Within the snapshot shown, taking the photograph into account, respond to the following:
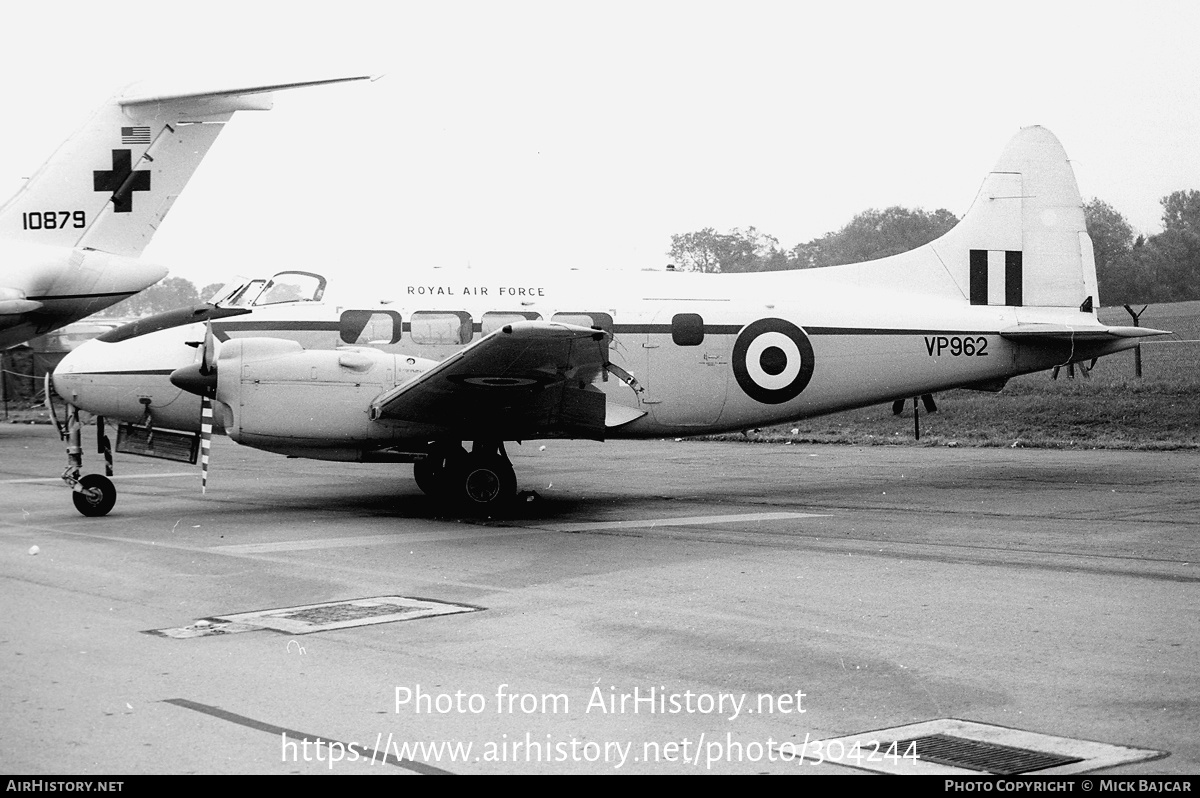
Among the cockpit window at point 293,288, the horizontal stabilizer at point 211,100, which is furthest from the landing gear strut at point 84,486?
the horizontal stabilizer at point 211,100

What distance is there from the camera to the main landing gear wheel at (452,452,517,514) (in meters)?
14.7

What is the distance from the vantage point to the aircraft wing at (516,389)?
41.9 ft

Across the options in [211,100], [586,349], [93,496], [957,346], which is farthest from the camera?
[211,100]

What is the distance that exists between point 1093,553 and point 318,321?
30.3 feet

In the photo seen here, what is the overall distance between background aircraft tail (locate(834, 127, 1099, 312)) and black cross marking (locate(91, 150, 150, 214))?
49.4 feet

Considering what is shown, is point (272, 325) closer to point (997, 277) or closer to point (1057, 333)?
point (997, 277)

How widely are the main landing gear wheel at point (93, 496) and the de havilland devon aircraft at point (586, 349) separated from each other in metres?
0.02

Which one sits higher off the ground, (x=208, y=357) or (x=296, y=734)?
(x=208, y=357)

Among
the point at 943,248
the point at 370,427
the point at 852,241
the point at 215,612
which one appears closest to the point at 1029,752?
the point at 215,612

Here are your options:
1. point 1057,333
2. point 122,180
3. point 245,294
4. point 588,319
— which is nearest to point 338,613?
point 588,319

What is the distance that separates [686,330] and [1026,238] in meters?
5.38

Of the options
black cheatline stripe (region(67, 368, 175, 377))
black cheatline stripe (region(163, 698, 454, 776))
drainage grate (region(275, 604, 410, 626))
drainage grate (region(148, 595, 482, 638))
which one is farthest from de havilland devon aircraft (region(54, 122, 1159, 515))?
black cheatline stripe (region(163, 698, 454, 776))

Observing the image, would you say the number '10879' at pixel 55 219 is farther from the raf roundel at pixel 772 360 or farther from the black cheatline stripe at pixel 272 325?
the raf roundel at pixel 772 360

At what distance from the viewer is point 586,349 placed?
1324 centimetres
